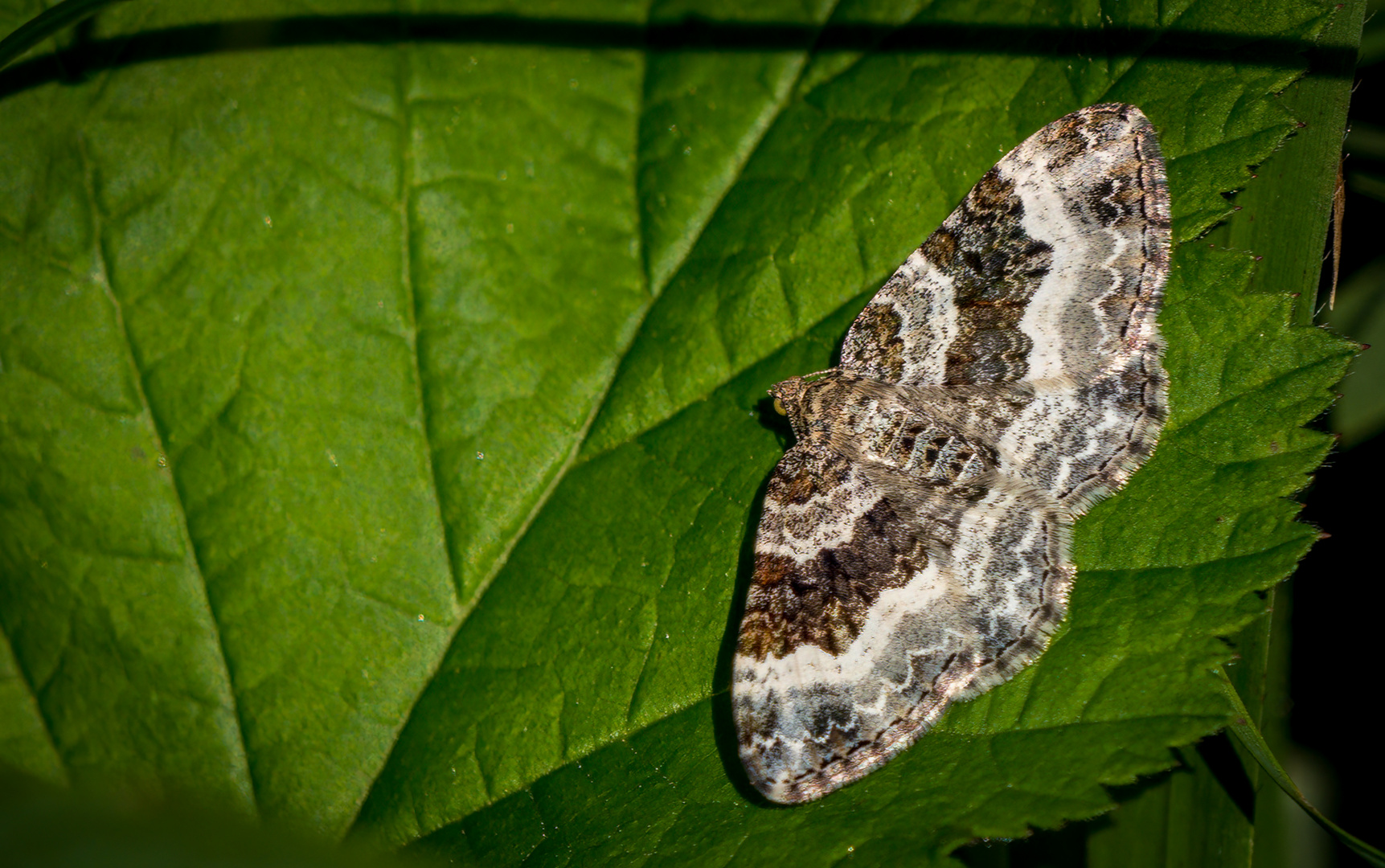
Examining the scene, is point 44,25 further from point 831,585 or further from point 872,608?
point 872,608

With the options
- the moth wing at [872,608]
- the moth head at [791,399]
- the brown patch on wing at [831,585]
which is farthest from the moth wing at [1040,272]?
the brown patch on wing at [831,585]

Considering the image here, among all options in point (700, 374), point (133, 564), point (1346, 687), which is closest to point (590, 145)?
point (700, 374)

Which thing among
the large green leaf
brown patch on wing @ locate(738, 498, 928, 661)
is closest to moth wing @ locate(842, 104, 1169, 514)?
the large green leaf

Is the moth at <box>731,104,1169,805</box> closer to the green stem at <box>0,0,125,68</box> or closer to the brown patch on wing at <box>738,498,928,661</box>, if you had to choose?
the brown patch on wing at <box>738,498,928,661</box>

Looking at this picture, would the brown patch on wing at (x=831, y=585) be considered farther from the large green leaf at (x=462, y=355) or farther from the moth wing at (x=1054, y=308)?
the moth wing at (x=1054, y=308)

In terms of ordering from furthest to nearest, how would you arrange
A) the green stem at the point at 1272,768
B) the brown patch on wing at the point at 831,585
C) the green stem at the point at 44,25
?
the green stem at the point at 44,25 → the brown patch on wing at the point at 831,585 → the green stem at the point at 1272,768

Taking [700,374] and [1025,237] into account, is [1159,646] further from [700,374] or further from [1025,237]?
[700,374]

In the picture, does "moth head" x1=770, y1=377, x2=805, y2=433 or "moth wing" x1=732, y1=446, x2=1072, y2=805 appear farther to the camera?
"moth head" x1=770, y1=377, x2=805, y2=433
